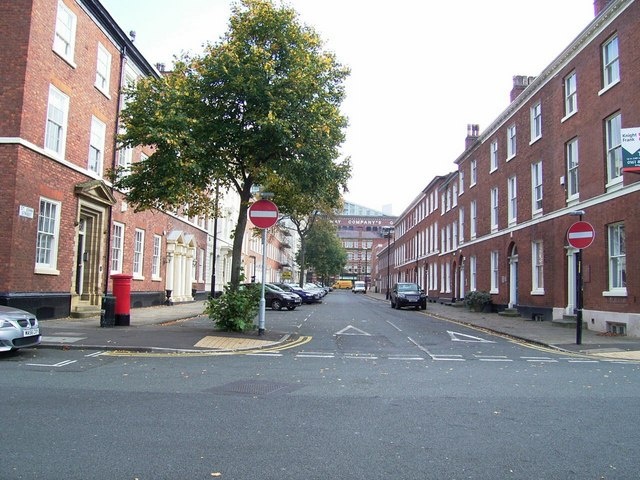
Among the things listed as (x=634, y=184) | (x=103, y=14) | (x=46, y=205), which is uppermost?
(x=103, y=14)

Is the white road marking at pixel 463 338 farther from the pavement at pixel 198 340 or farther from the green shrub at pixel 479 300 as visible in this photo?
the green shrub at pixel 479 300

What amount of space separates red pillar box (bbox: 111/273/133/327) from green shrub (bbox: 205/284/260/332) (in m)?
2.55

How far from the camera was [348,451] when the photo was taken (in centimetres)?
484

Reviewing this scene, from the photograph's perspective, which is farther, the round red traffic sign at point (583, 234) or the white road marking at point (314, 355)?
the round red traffic sign at point (583, 234)

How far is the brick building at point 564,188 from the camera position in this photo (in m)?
17.2

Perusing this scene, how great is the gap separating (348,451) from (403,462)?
53 centimetres

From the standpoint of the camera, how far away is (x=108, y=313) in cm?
1491

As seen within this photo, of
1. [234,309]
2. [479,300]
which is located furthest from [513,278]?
[234,309]

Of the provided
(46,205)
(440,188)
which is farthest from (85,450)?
(440,188)

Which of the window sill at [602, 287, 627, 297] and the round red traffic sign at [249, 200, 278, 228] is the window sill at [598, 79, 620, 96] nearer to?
the window sill at [602, 287, 627, 297]

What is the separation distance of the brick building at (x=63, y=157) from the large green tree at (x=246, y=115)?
322cm

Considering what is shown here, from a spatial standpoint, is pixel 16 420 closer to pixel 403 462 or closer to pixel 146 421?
pixel 146 421

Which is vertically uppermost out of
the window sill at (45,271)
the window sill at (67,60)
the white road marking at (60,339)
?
the window sill at (67,60)

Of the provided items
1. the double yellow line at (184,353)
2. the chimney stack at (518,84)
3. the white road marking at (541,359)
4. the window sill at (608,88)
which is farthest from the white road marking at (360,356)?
the chimney stack at (518,84)
